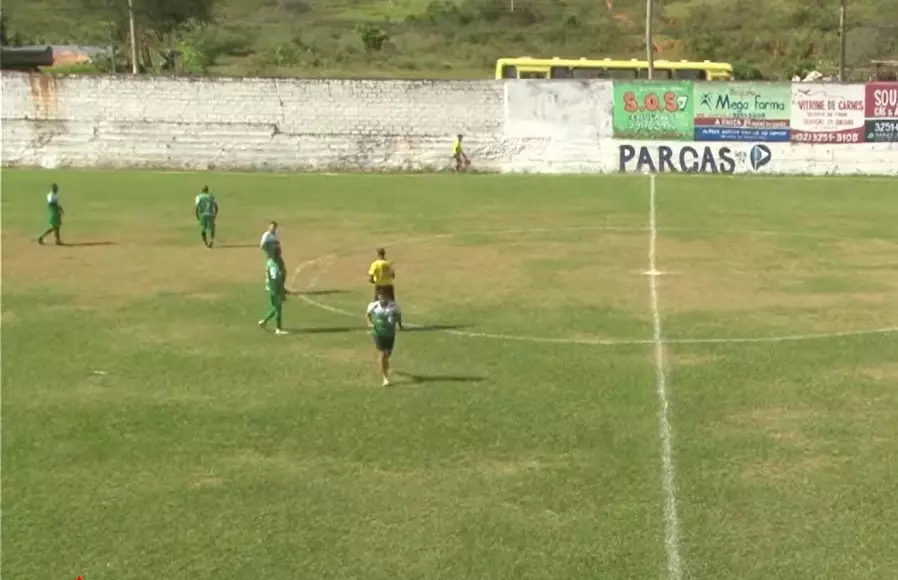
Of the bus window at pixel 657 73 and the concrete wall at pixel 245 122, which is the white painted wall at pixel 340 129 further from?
the bus window at pixel 657 73

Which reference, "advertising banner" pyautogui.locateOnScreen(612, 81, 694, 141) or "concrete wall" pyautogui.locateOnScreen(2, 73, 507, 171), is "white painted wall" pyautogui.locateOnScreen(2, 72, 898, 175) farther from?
"advertising banner" pyautogui.locateOnScreen(612, 81, 694, 141)

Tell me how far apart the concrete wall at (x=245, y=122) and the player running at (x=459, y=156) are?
301 millimetres

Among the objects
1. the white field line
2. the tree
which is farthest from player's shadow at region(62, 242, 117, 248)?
the tree

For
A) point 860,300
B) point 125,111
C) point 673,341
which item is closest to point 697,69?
point 125,111

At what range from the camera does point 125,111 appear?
45.1 m

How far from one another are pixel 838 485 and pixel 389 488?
4408 mm

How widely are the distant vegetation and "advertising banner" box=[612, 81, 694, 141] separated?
29717 mm

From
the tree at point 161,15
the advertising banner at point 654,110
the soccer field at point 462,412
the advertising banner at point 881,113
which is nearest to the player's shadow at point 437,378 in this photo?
the soccer field at point 462,412

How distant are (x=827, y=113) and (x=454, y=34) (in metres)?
50.8

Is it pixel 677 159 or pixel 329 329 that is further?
pixel 677 159

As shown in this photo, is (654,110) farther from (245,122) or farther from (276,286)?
(276,286)

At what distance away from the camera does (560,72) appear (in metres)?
53.3

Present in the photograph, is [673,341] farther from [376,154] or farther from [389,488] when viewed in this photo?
[376,154]

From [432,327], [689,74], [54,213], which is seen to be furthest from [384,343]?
[689,74]
